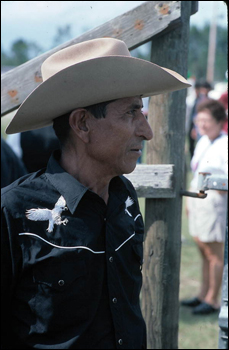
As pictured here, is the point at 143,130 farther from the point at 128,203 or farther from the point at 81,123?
the point at 128,203

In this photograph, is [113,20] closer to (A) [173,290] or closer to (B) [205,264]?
(A) [173,290]

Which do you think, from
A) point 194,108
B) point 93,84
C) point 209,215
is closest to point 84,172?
point 93,84

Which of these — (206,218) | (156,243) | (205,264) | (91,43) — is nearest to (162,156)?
(156,243)

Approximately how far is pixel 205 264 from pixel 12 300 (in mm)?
3524

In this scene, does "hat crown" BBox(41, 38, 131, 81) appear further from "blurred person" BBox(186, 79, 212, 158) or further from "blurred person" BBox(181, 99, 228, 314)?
"blurred person" BBox(186, 79, 212, 158)

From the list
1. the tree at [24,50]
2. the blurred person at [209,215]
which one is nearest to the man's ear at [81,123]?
the tree at [24,50]

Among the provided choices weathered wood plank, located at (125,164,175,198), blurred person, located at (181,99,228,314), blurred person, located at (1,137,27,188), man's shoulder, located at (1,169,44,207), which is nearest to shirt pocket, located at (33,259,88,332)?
man's shoulder, located at (1,169,44,207)

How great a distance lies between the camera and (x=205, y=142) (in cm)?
507

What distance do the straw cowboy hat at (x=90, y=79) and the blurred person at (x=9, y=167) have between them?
2.18m

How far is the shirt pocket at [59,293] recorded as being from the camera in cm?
213

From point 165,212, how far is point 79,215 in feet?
3.67

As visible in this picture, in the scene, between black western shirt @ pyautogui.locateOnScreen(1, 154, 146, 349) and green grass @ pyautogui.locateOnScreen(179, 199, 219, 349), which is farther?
green grass @ pyautogui.locateOnScreen(179, 199, 219, 349)

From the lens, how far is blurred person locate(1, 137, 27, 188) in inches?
176

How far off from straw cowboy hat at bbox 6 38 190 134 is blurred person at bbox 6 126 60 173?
2333mm
